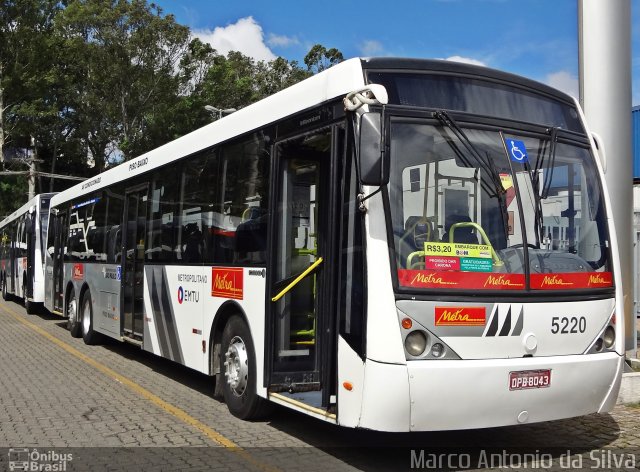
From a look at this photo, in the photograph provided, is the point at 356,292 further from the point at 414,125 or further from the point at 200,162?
the point at 200,162

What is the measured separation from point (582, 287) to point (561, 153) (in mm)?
1124

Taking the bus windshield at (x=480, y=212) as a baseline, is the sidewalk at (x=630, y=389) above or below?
below

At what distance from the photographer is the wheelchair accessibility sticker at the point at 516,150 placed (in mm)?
5152

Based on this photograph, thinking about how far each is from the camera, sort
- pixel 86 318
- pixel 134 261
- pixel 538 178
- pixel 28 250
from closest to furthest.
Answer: pixel 538 178
pixel 134 261
pixel 86 318
pixel 28 250

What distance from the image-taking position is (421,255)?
474cm

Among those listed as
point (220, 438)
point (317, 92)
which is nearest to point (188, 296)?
point (220, 438)

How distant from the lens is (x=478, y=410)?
15.2 ft

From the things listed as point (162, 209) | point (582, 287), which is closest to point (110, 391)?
point (162, 209)

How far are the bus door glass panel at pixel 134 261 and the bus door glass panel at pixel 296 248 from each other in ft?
13.5

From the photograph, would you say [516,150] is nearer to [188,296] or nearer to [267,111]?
[267,111]

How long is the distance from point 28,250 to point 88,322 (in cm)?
810

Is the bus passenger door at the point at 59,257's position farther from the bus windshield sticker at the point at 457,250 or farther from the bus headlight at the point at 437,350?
the bus headlight at the point at 437,350

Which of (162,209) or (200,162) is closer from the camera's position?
(200,162)

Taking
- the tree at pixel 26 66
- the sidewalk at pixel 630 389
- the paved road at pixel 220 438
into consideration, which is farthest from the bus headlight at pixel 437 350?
the tree at pixel 26 66
